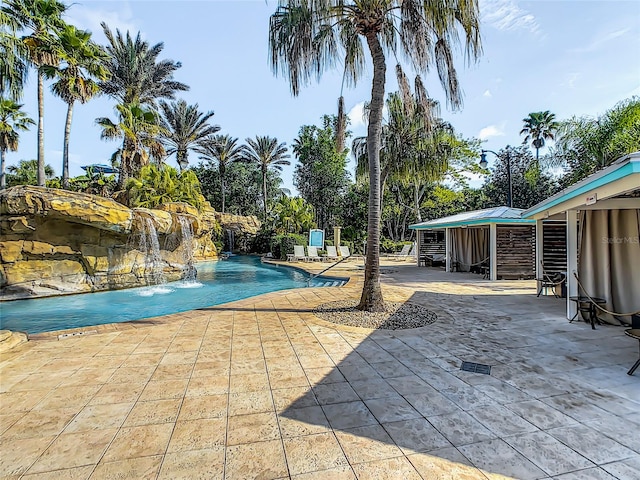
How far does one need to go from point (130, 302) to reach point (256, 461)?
9.79 m

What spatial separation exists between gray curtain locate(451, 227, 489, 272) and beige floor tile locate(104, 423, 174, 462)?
1349 cm

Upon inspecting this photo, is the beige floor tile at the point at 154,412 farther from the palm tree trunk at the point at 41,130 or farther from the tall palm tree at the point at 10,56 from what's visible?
the palm tree trunk at the point at 41,130

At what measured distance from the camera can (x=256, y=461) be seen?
2.21 metres

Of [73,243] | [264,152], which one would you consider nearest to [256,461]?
[73,243]

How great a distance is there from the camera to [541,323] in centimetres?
575

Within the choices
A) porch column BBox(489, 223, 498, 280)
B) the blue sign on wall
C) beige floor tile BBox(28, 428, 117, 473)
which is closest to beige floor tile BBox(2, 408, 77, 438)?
beige floor tile BBox(28, 428, 117, 473)

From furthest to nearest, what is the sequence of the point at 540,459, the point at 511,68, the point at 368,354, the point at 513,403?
the point at 511,68 < the point at 368,354 < the point at 513,403 < the point at 540,459

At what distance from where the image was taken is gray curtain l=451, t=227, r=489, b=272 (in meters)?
13.7

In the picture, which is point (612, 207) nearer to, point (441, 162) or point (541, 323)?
point (541, 323)

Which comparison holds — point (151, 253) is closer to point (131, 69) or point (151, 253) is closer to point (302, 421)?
point (302, 421)

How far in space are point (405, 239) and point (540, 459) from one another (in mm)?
29450

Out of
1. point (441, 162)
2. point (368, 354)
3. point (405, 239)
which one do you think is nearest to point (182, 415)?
point (368, 354)

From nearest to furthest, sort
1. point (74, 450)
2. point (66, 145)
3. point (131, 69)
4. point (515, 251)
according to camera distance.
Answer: point (74, 450) → point (515, 251) → point (66, 145) → point (131, 69)

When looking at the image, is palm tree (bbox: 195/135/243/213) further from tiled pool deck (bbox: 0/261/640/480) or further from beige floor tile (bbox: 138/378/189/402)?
beige floor tile (bbox: 138/378/189/402)
